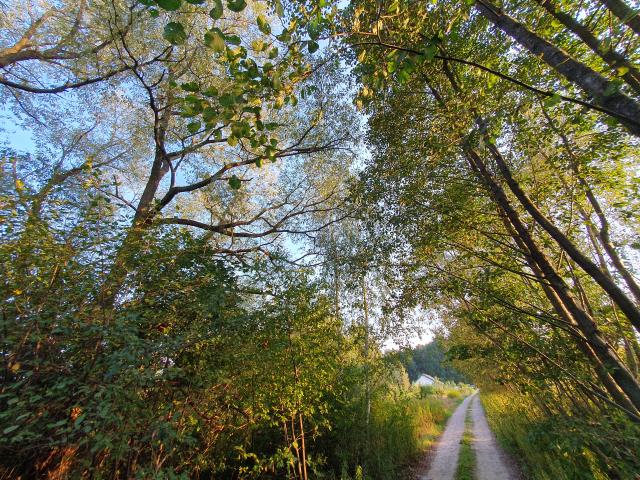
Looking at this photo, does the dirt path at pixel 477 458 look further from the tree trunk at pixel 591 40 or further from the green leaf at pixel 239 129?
the green leaf at pixel 239 129

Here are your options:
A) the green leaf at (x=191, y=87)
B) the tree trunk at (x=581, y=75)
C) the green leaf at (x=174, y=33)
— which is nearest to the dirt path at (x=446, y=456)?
the tree trunk at (x=581, y=75)

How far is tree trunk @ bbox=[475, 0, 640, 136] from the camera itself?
1866 millimetres

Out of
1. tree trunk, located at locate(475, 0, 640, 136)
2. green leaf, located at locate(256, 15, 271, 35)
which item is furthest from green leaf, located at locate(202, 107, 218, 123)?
tree trunk, located at locate(475, 0, 640, 136)

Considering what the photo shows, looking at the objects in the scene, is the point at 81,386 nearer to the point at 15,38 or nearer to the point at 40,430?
the point at 40,430

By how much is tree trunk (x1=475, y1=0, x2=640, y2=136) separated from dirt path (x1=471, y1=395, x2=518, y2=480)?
8501 millimetres

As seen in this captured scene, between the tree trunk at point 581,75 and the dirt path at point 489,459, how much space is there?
8501 millimetres

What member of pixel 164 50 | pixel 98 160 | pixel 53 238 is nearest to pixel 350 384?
pixel 53 238

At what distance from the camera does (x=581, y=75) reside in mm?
2143

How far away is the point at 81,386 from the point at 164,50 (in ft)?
26.5

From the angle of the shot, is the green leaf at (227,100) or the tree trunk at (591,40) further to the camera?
the tree trunk at (591,40)

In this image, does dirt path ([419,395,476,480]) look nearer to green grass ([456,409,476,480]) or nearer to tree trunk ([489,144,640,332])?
green grass ([456,409,476,480])

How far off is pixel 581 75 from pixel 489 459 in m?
10.4

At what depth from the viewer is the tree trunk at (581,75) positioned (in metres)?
1.87

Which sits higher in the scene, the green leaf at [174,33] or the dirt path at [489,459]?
the green leaf at [174,33]
